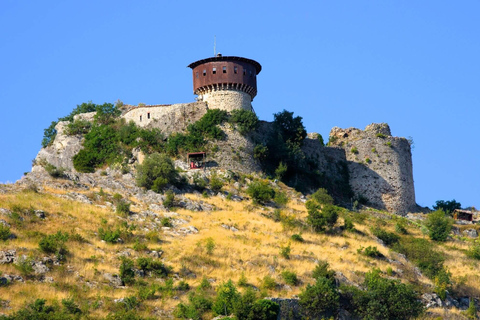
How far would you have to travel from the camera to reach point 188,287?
3791 centimetres

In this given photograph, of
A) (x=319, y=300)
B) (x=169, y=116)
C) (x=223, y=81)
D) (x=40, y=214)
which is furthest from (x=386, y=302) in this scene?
(x=223, y=81)

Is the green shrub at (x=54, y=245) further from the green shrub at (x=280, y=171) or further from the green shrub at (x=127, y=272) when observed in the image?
the green shrub at (x=280, y=171)

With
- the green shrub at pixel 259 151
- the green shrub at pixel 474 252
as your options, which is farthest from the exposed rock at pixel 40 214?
the green shrub at pixel 474 252

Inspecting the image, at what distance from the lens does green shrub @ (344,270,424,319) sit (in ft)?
128

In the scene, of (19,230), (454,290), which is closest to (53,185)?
(19,230)

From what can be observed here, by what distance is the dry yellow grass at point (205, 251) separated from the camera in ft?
119

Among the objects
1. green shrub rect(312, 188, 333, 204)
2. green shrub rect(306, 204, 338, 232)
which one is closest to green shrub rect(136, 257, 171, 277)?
green shrub rect(306, 204, 338, 232)

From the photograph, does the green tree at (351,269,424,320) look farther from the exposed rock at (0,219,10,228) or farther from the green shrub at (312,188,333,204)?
the exposed rock at (0,219,10,228)

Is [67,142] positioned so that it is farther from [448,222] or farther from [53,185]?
[448,222]

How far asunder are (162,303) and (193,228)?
1101 cm

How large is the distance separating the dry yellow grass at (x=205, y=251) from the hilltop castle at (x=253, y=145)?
8110 mm

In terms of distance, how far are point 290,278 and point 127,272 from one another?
841cm

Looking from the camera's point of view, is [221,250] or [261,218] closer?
[221,250]

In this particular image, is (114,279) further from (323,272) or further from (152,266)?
(323,272)
